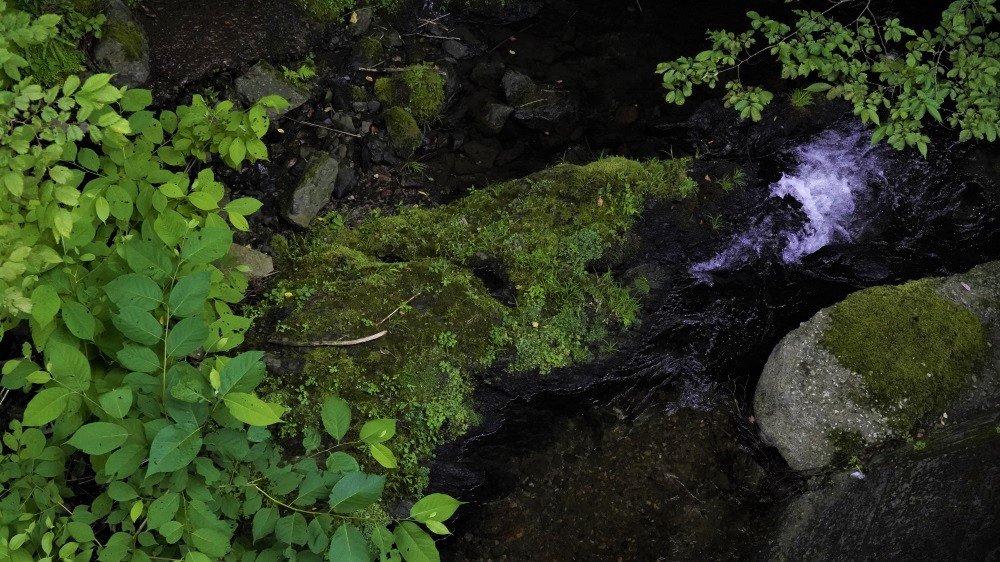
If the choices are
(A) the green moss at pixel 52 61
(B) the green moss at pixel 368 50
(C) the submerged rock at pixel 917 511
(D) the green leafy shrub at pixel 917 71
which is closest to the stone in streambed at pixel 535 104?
(B) the green moss at pixel 368 50

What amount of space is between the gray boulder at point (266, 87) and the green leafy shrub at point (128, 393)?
81.5 inches

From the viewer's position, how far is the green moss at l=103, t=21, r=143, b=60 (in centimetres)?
458

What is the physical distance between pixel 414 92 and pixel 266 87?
1267 mm

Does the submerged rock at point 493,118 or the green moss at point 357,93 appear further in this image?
the submerged rock at point 493,118

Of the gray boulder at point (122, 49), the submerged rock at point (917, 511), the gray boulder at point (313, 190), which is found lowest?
the submerged rock at point (917, 511)

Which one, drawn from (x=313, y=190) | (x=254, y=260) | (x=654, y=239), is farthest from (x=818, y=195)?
(x=254, y=260)

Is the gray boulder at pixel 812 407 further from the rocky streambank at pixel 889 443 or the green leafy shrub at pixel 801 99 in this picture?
the green leafy shrub at pixel 801 99

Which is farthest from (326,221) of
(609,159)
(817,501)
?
(817,501)

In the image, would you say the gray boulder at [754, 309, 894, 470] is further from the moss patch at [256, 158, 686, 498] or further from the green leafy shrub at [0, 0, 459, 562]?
the green leafy shrub at [0, 0, 459, 562]

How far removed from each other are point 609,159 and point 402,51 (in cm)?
224

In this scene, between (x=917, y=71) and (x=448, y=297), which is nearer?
(x=917, y=71)

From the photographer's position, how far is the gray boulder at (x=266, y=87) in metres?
5.07

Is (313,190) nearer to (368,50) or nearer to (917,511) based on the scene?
(368,50)

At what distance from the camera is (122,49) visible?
461cm
